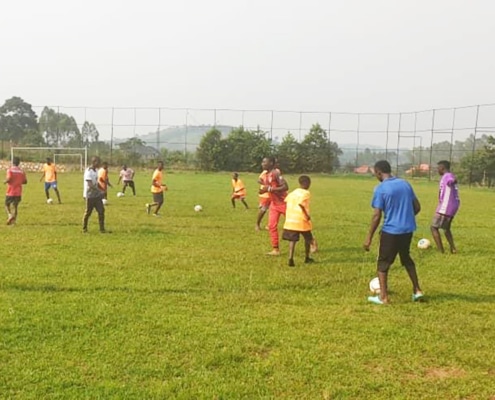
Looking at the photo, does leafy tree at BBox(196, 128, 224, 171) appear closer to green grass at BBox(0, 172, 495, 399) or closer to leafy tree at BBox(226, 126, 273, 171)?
leafy tree at BBox(226, 126, 273, 171)

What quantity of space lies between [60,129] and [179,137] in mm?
12912

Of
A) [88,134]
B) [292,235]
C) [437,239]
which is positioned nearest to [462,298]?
[292,235]

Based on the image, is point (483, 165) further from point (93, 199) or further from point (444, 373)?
point (444, 373)

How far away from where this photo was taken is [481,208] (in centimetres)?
2267

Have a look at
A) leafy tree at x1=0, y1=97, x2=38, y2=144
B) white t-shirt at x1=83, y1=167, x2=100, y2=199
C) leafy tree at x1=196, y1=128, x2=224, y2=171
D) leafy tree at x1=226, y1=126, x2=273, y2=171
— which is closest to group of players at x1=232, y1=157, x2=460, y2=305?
white t-shirt at x1=83, y1=167, x2=100, y2=199

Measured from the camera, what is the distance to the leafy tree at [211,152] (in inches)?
2140

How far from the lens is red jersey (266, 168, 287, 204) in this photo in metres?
11.1

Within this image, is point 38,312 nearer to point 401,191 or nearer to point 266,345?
point 266,345

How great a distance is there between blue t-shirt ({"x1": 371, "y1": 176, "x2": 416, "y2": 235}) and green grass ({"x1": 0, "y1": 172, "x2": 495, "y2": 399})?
103 cm

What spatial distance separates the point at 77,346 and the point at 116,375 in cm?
83

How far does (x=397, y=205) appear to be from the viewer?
23.8 ft

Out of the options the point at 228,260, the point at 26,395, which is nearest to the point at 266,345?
the point at 26,395

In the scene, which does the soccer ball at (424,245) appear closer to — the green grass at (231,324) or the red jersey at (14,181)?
the green grass at (231,324)

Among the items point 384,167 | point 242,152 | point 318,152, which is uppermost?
point 318,152
